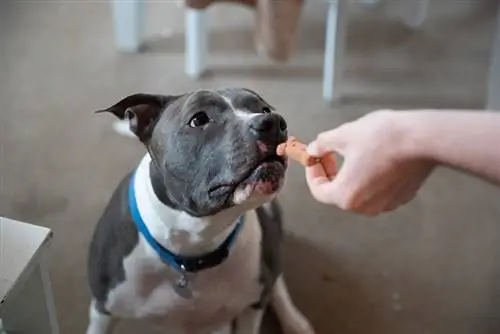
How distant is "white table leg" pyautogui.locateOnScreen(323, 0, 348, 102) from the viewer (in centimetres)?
217

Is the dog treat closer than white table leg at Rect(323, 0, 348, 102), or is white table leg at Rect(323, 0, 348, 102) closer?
the dog treat

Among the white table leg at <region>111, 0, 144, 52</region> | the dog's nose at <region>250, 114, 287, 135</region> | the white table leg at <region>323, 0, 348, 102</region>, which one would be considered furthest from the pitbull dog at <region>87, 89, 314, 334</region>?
the white table leg at <region>111, 0, 144, 52</region>

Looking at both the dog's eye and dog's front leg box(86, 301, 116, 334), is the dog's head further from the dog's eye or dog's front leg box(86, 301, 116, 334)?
dog's front leg box(86, 301, 116, 334)

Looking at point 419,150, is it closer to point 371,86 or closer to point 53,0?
point 371,86

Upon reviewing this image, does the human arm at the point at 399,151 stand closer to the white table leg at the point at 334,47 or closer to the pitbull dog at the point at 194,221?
the pitbull dog at the point at 194,221

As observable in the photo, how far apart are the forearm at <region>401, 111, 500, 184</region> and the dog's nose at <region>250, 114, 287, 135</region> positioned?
17 centimetres

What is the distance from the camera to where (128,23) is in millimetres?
2406

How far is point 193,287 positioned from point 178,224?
16cm

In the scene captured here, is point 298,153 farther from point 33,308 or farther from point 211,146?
point 33,308

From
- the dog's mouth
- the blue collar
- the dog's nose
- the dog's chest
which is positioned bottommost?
the dog's chest

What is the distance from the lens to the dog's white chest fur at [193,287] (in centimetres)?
144

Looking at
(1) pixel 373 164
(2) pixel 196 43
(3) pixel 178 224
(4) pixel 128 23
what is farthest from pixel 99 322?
(4) pixel 128 23

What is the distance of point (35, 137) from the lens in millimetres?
2168

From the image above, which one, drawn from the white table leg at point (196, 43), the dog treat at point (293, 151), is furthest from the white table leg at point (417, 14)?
the dog treat at point (293, 151)
